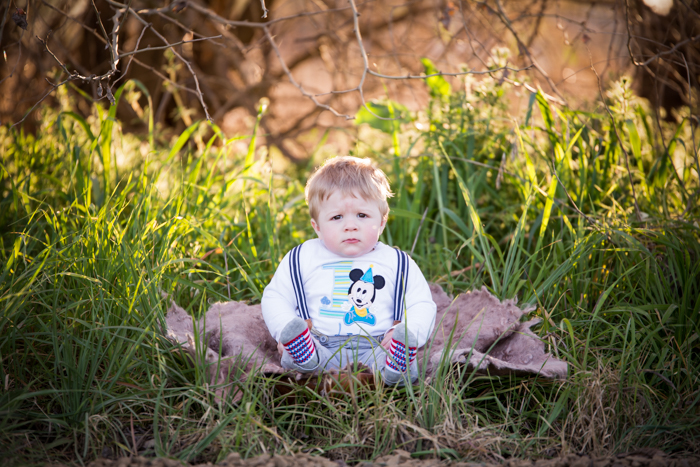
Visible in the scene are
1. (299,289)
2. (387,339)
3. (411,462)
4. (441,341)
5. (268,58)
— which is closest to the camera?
(411,462)

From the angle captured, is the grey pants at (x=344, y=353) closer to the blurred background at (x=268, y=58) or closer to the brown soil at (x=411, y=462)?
the brown soil at (x=411, y=462)

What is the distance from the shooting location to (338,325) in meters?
1.85

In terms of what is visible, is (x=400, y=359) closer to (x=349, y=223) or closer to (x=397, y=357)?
(x=397, y=357)

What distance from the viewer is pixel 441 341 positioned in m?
2.06

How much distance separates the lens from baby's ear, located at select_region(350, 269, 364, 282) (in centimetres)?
187

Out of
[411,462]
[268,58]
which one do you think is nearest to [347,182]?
[411,462]

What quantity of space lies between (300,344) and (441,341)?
2.14 feet

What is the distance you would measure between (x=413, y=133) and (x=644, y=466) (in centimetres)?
254

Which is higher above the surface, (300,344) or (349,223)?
(349,223)

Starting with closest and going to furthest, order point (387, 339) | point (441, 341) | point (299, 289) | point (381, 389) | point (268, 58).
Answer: point (381, 389) < point (387, 339) < point (299, 289) < point (441, 341) < point (268, 58)

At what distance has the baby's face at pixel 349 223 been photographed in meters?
1.84

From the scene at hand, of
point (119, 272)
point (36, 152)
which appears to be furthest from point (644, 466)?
point (36, 152)

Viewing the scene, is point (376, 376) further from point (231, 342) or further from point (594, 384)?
point (594, 384)

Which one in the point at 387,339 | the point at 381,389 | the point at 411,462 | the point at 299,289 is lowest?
the point at 411,462
